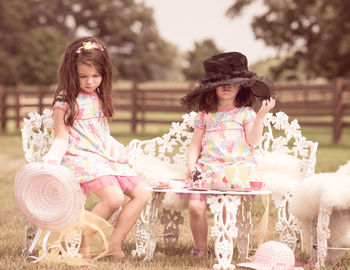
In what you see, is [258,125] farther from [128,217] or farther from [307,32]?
[307,32]

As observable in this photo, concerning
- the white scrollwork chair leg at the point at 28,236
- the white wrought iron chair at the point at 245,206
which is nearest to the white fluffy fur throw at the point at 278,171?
the white wrought iron chair at the point at 245,206

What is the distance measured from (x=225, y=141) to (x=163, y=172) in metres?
0.57

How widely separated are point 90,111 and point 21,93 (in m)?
18.3

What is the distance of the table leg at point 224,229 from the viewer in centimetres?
353

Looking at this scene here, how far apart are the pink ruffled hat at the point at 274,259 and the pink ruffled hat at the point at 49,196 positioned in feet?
3.44

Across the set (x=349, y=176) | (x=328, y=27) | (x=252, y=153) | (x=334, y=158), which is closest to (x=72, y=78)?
(x=252, y=153)

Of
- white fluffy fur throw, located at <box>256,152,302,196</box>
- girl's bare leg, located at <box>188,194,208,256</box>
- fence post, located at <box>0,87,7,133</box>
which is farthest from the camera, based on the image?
fence post, located at <box>0,87,7,133</box>

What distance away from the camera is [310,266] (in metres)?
3.71

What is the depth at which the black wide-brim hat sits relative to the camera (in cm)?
399

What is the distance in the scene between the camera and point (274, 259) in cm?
357

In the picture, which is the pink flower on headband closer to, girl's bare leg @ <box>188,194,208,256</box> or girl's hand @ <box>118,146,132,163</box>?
girl's hand @ <box>118,146,132,163</box>

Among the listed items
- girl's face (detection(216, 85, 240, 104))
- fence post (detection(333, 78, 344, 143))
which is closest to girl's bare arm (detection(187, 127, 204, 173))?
girl's face (detection(216, 85, 240, 104))

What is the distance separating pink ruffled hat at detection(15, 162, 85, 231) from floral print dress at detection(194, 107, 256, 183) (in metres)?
0.90

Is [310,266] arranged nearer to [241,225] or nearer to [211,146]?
[241,225]
